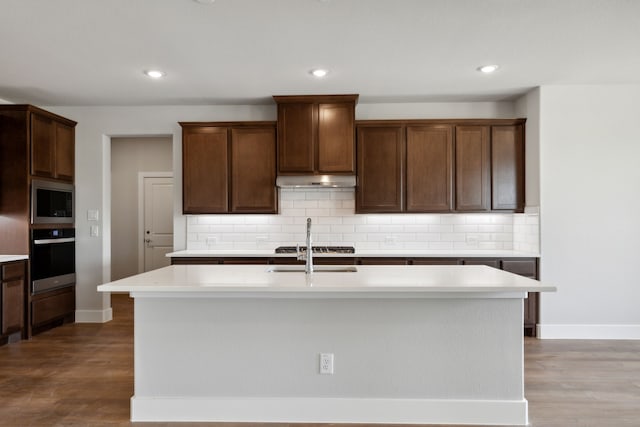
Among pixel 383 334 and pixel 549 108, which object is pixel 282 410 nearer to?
pixel 383 334

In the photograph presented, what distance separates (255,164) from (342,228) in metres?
1.24

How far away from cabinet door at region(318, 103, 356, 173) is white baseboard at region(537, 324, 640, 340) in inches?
100

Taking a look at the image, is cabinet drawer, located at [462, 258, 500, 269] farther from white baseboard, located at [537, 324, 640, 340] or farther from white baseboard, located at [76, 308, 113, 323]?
white baseboard, located at [76, 308, 113, 323]

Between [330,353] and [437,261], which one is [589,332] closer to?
[437,261]

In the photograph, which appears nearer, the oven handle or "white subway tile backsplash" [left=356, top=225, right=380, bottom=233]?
the oven handle

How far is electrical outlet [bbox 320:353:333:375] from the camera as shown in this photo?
2498 mm

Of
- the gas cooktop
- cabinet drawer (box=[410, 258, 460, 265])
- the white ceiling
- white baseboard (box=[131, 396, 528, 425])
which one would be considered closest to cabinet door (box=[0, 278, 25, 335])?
the white ceiling

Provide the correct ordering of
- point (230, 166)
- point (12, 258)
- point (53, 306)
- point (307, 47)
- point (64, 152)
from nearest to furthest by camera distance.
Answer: point (307, 47), point (12, 258), point (53, 306), point (230, 166), point (64, 152)

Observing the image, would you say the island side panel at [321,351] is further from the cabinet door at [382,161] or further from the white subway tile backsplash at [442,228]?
the white subway tile backsplash at [442,228]

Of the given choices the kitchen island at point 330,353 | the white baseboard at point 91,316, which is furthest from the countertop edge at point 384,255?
the kitchen island at point 330,353

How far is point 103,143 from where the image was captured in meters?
5.00

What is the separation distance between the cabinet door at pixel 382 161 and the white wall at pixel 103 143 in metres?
0.39

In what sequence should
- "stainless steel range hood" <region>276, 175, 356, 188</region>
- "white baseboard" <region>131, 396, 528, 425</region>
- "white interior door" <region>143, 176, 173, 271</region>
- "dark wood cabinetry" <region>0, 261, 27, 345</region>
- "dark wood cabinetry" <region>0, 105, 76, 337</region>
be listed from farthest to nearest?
1. "white interior door" <region>143, 176, 173, 271</region>
2. "stainless steel range hood" <region>276, 175, 356, 188</region>
3. "dark wood cabinetry" <region>0, 105, 76, 337</region>
4. "dark wood cabinetry" <region>0, 261, 27, 345</region>
5. "white baseboard" <region>131, 396, 528, 425</region>

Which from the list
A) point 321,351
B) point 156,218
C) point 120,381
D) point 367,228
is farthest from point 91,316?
point 321,351
